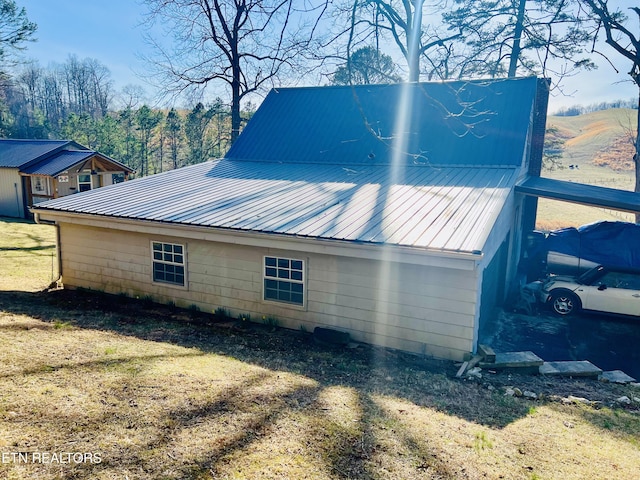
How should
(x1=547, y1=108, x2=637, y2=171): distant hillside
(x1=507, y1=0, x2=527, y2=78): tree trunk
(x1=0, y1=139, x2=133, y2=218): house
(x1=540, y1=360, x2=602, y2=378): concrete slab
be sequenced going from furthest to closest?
(x1=547, y1=108, x2=637, y2=171): distant hillside
(x1=0, y1=139, x2=133, y2=218): house
(x1=507, y1=0, x2=527, y2=78): tree trunk
(x1=540, y1=360, x2=602, y2=378): concrete slab

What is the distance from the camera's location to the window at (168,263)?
35.6ft

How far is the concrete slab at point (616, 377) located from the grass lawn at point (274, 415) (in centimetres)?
28

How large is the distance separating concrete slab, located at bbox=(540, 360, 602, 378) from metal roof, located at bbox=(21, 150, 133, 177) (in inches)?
1040

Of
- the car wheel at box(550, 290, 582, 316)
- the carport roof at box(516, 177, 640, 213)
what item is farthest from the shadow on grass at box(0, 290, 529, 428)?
the carport roof at box(516, 177, 640, 213)

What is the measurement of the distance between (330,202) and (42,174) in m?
22.2

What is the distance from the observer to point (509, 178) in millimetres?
11953

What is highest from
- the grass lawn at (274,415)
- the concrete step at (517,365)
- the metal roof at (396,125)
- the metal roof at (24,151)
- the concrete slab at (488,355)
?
the metal roof at (396,125)

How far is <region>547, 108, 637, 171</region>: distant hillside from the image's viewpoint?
195ft

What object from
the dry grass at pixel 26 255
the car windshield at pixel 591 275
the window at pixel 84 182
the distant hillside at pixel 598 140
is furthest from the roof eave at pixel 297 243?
the distant hillside at pixel 598 140

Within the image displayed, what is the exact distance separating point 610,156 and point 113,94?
77928mm

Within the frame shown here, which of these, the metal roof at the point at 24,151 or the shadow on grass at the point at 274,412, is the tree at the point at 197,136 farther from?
the shadow on grass at the point at 274,412

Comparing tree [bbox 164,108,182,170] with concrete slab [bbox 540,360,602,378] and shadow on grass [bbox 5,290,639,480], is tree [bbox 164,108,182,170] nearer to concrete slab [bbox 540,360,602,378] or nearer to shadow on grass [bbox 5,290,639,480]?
shadow on grass [bbox 5,290,639,480]

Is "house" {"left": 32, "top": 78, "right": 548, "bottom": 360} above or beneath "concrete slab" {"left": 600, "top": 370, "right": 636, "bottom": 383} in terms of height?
above

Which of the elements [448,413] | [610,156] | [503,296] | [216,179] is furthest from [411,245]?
[610,156]
